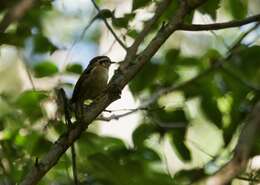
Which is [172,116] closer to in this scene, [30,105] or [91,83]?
[91,83]

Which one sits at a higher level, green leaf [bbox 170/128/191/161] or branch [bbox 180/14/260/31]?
branch [bbox 180/14/260/31]

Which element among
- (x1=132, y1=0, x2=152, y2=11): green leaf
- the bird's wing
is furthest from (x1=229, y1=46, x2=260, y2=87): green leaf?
the bird's wing

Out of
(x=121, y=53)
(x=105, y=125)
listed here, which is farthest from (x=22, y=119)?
(x=121, y=53)

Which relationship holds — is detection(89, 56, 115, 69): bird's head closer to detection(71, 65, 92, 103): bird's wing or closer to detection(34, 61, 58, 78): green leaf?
detection(71, 65, 92, 103): bird's wing

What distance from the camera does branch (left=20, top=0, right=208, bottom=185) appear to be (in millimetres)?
3010

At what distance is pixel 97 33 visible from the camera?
10008mm

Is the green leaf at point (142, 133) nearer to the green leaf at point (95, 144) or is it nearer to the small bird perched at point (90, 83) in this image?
the green leaf at point (95, 144)

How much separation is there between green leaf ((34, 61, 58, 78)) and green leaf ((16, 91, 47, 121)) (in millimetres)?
129

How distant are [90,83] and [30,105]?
0.40 metres

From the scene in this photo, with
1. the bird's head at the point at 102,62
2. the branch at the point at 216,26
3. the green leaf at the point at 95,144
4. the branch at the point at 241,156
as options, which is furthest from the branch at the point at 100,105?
the branch at the point at 241,156

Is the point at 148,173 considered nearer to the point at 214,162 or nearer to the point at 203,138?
the point at 214,162

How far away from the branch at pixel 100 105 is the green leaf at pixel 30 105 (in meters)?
0.78

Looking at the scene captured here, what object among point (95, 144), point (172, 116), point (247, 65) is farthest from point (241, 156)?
point (247, 65)

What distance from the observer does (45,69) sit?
13.4 feet
